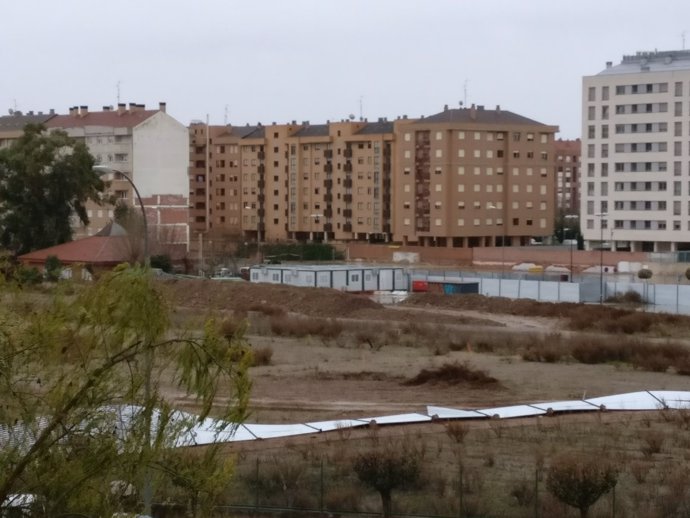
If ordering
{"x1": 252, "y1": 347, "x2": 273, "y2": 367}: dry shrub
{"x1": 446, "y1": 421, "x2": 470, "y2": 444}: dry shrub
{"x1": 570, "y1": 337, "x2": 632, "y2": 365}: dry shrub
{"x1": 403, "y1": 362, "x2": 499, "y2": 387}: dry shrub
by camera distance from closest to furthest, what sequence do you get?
{"x1": 446, "y1": 421, "x2": 470, "y2": 444}: dry shrub < {"x1": 403, "y1": 362, "x2": 499, "y2": 387}: dry shrub < {"x1": 252, "y1": 347, "x2": 273, "y2": 367}: dry shrub < {"x1": 570, "y1": 337, "x2": 632, "y2": 365}: dry shrub

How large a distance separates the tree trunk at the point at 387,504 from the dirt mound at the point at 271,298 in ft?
124

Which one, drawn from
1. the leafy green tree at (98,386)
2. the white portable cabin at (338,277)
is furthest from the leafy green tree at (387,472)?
the white portable cabin at (338,277)

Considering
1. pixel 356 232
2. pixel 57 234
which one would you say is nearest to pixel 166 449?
pixel 57 234

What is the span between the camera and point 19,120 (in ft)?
361

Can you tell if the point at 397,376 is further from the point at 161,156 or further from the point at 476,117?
the point at 476,117

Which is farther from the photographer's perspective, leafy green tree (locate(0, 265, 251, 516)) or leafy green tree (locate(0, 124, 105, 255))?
leafy green tree (locate(0, 124, 105, 255))

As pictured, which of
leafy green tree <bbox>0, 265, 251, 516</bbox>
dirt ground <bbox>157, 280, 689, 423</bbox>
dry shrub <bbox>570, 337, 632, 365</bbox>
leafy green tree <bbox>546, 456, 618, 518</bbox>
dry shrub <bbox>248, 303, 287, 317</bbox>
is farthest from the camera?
dry shrub <bbox>248, 303, 287, 317</bbox>

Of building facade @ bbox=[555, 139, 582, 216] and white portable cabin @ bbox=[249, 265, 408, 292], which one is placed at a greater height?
building facade @ bbox=[555, 139, 582, 216]

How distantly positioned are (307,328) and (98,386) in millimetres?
39190

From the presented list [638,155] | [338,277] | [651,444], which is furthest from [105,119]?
[651,444]

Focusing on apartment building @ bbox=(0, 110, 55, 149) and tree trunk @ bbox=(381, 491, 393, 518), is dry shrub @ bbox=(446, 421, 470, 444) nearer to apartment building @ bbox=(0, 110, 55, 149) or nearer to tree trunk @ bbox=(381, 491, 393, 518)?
tree trunk @ bbox=(381, 491, 393, 518)

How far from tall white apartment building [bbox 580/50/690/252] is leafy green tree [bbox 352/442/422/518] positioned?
2610 inches

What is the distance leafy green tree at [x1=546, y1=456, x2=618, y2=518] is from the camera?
61.0 ft

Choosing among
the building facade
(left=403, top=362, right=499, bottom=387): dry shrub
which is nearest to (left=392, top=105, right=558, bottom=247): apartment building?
(left=403, top=362, right=499, bottom=387): dry shrub
